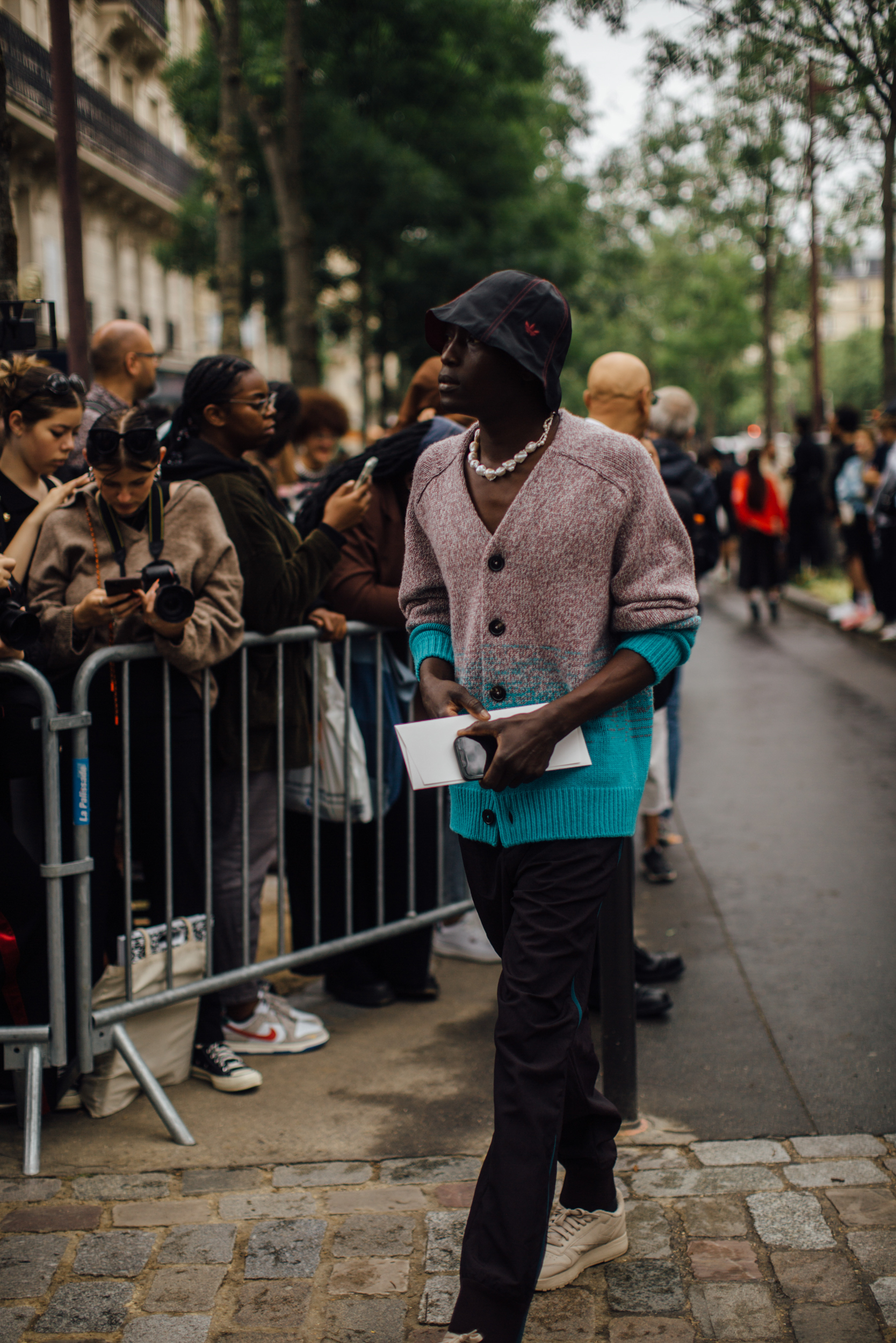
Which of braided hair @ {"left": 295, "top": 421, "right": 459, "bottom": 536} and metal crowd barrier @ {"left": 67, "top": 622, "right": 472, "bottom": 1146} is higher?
braided hair @ {"left": 295, "top": 421, "right": 459, "bottom": 536}

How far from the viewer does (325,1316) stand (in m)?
2.76

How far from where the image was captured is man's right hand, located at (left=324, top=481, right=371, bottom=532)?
4305mm

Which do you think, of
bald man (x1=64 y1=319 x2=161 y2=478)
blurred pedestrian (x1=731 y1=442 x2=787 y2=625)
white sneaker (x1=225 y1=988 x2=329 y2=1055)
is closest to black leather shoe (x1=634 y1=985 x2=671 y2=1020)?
white sneaker (x1=225 y1=988 x2=329 y2=1055)

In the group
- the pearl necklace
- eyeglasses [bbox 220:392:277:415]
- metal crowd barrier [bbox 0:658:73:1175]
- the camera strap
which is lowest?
metal crowd barrier [bbox 0:658:73:1175]

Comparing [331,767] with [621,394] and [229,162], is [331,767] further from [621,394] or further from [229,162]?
[229,162]

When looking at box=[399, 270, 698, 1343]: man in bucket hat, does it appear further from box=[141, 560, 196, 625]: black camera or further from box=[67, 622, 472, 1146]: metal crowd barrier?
box=[67, 622, 472, 1146]: metal crowd barrier

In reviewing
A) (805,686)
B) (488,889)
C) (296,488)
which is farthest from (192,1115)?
(805,686)

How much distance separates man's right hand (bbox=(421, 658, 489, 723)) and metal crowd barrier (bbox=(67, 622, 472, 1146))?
1.12 metres

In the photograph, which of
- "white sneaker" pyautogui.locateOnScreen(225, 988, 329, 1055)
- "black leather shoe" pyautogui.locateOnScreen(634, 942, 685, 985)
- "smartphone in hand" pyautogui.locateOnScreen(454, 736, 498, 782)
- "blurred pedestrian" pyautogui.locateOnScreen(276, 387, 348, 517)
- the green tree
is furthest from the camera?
the green tree

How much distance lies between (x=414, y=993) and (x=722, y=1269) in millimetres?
1899

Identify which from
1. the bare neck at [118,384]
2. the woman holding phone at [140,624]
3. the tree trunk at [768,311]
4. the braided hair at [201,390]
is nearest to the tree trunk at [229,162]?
the bare neck at [118,384]

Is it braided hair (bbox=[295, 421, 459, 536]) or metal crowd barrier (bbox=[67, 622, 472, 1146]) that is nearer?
metal crowd barrier (bbox=[67, 622, 472, 1146])

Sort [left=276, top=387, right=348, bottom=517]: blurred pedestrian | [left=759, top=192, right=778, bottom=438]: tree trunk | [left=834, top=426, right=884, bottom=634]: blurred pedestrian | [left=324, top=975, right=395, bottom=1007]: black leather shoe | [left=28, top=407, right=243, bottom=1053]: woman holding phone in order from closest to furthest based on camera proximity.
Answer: [left=28, top=407, right=243, bottom=1053]: woman holding phone → [left=324, top=975, right=395, bottom=1007]: black leather shoe → [left=276, top=387, right=348, bottom=517]: blurred pedestrian → [left=834, top=426, right=884, bottom=634]: blurred pedestrian → [left=759, top=192, right=778, bottom=438]: tree trunk

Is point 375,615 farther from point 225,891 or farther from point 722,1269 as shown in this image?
point 722,1269
